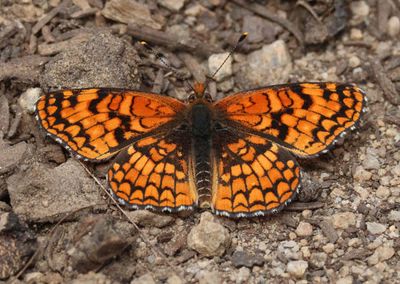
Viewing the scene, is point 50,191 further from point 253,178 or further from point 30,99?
point 253,178

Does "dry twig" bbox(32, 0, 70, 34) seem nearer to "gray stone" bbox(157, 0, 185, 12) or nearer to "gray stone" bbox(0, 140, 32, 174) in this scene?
"gray stone" bbox(157, 0, 185, 12)

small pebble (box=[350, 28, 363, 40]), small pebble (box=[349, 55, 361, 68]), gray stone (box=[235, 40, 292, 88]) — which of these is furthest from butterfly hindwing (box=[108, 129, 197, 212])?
small pebble (box=[350, 28, 363, 40])

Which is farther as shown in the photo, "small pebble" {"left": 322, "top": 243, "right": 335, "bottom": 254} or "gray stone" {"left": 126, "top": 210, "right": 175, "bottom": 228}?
"gray stone" {"left": 126, "top": 210, "right": 175, "bottom": 228}

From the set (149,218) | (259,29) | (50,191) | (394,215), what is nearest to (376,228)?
(394,215)

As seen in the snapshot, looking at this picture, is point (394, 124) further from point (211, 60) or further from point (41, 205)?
point (41, 205)

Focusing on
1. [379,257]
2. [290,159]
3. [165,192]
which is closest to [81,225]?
[165,192]

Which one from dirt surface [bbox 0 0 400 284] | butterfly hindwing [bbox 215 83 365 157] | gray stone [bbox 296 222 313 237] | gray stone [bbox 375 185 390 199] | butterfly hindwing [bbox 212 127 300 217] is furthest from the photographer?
gray stone [bbox 375 185 390 199]

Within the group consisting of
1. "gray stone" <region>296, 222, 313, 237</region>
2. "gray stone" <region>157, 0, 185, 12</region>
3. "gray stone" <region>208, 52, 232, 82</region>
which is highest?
"gray stone" <region>157, 0, 185, 12</region>
